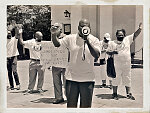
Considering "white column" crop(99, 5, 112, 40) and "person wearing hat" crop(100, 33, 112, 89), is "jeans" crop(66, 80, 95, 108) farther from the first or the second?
"white column" crop(99, 5, 112, 40)

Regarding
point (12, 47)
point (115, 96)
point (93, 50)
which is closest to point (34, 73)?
point (12, 47)

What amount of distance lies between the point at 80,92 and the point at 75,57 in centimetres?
50

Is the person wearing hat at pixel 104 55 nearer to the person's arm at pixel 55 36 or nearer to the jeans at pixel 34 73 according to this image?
the person's arm at pixel 55 36

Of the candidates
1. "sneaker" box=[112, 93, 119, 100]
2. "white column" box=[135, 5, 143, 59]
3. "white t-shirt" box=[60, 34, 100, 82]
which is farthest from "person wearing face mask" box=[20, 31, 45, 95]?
"white column" box=[135, 5, 143, 59]

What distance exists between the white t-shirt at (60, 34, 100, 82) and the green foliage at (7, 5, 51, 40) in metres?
0.33

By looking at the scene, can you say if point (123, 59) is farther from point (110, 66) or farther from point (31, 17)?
point (31, 17)

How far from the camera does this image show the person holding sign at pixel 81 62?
395 cm

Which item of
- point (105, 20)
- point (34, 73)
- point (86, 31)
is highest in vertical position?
point (105, 20)

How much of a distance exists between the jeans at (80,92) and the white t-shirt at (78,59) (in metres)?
0.07

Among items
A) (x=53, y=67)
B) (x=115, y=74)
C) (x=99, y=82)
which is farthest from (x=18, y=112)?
(x=115, y=74)

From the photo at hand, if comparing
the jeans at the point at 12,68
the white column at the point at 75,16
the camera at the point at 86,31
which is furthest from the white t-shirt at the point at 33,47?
the camera at the point at 86,31

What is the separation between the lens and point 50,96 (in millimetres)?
4059

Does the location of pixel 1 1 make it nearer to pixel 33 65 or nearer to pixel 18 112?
pixel 33 65

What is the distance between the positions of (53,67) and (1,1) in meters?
1.16
